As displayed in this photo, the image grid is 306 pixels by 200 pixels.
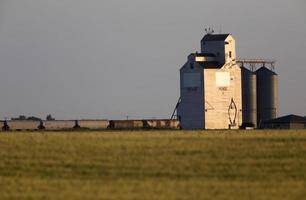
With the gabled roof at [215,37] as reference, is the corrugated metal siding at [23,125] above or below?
below

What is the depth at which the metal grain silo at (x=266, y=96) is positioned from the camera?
140125 millimetres

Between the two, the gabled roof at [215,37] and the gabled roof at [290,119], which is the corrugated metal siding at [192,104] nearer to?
the gabled roof at [215,37]

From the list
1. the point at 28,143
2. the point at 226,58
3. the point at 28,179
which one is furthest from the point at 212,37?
the point at 28,179

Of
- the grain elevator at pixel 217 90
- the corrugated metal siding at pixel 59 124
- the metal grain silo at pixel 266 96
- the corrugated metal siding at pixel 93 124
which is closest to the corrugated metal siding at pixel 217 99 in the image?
the grain elevator at pixel 217 90

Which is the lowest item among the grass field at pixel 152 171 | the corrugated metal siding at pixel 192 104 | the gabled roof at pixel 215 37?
the grass field at pixel 152 171

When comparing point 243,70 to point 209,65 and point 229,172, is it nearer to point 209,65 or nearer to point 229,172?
point 209,65

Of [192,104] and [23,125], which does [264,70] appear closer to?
[192,104]

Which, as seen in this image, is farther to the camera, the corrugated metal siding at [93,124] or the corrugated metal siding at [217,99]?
the corrugated metal siding at [217,99]

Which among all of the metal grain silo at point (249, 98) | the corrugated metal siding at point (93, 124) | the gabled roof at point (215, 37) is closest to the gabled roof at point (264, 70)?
the metal grain silo at point (249, 98)

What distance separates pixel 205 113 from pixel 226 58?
29.7 ft

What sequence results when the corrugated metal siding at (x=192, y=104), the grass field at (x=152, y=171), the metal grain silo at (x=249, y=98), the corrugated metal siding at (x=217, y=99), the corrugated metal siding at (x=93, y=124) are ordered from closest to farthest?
1. the grass field at (x=152, y=171)
2. the corrugated metal siding at (x=93, y=124)
3. the corrugated metal siding at (x=192, y=104)
4. the corrugated metal siding at (x=217, y=99)
5. the metal grain silo at (x=249, y=98)

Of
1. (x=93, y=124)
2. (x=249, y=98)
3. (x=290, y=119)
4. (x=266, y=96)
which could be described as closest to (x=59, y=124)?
(x=93, y=124)

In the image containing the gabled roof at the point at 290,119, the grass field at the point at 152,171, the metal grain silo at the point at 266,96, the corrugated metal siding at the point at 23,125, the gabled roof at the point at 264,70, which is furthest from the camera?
the gabled roof at the point at 264,70

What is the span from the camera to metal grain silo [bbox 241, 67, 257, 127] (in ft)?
451
